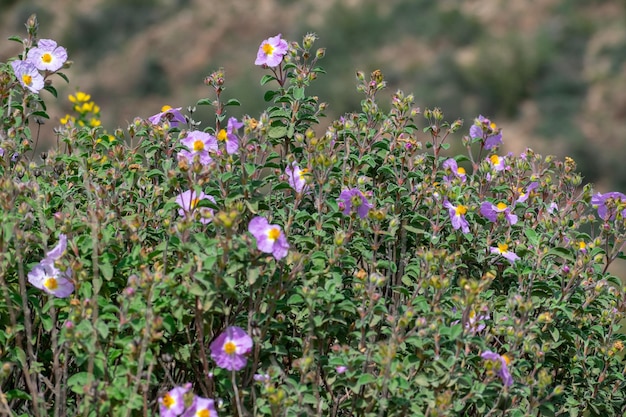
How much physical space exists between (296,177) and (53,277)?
77 cm

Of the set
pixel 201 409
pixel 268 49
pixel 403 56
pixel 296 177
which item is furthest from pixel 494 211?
pixel 403 56

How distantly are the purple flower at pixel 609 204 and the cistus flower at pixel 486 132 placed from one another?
41 centimetres

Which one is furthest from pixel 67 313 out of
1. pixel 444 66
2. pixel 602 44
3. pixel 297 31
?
pixel 297 31

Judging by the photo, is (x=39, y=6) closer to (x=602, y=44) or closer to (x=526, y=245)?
(x=602, y=44)

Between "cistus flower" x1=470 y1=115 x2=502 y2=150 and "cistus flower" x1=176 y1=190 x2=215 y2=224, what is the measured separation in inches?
41.6

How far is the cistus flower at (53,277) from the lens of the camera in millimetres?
2090

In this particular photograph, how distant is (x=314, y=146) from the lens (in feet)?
7.53

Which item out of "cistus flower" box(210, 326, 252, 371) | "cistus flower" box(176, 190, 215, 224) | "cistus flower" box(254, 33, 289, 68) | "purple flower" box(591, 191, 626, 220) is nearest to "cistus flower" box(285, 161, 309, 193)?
"cistus flower" box(176, 190, 215, 224)

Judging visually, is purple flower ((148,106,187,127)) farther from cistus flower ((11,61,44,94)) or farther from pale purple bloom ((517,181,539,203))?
pale purple bloom ((517,181,539,203))

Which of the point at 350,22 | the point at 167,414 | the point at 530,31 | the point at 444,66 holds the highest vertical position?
the point at 350,22

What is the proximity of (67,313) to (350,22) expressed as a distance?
62.6 feet

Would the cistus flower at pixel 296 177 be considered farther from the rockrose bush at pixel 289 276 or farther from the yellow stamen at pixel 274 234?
the yellow stamen at pixel 274 234

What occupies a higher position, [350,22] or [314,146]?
[350,22]

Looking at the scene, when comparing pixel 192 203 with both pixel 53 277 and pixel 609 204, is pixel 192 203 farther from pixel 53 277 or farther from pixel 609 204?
pixel 609 204
